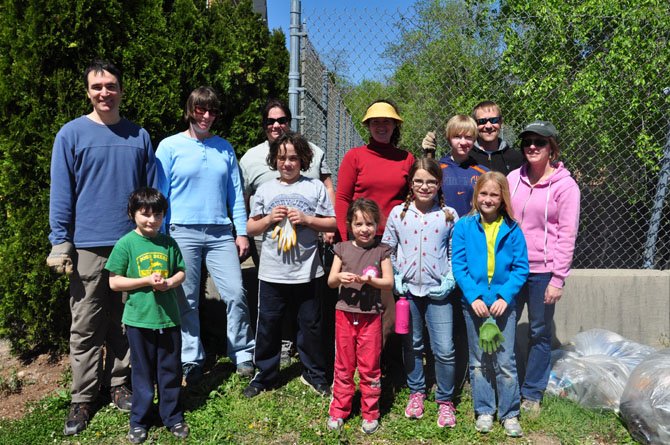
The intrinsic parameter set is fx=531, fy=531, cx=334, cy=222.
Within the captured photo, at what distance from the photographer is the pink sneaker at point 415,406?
3.44 meters

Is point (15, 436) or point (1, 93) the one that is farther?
point (1, 93)

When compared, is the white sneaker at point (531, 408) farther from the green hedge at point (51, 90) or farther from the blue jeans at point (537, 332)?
the green hedge at point (51, 90)

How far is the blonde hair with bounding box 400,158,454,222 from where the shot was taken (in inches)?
130

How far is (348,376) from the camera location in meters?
3.31

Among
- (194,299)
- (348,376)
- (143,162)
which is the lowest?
(348,376)

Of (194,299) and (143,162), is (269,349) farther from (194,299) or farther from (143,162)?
(143,162)

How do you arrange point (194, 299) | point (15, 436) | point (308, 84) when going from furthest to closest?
point (308, 84), point (194, 299), point (15, 436)

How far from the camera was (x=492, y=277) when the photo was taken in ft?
10.7

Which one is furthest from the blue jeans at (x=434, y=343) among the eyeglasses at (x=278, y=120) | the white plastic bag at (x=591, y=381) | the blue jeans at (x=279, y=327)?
the eyeglasses at (x=278, y=120)

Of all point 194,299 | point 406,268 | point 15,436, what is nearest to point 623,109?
point 406,268

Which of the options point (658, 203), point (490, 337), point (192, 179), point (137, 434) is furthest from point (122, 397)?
point (658, 203)

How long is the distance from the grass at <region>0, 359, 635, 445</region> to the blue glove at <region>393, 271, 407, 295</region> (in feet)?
2.76

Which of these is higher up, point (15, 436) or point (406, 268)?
point (406, 268)

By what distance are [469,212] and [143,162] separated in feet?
7.00
